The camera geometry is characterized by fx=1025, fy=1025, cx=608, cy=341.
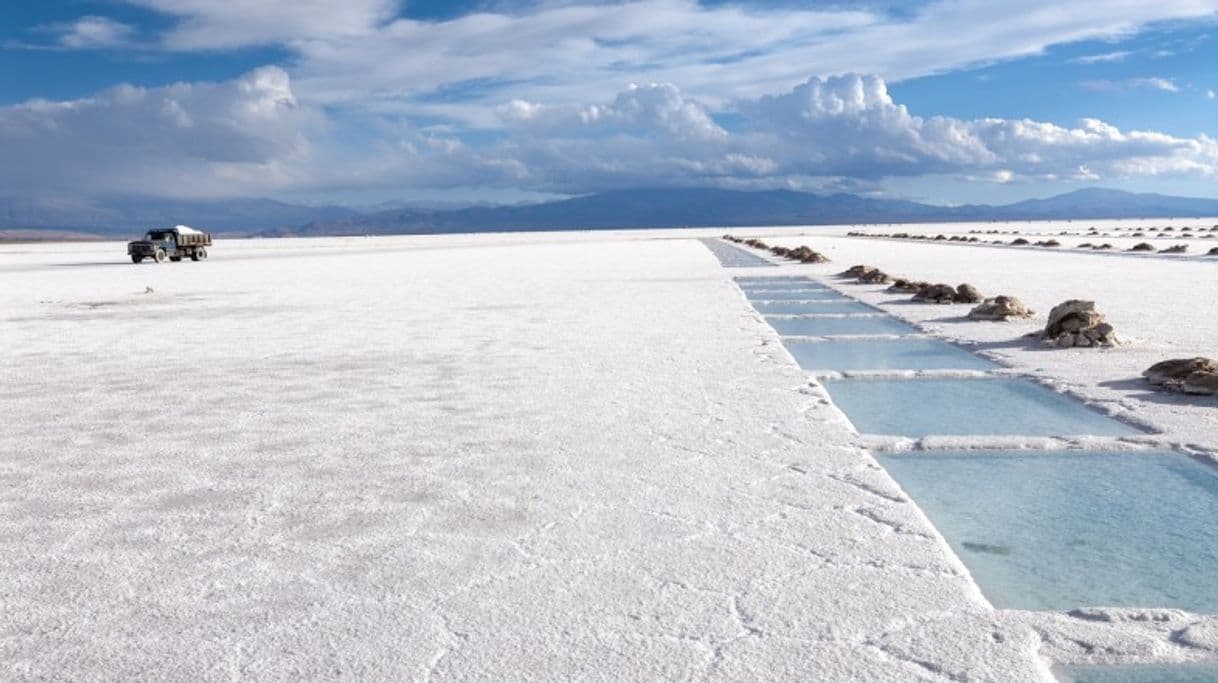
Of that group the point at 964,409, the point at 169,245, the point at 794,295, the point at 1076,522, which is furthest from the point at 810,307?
the point at 169,245

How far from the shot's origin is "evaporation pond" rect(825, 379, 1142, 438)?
6.14 m

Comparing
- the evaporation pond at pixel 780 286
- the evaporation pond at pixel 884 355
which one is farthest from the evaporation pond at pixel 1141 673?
the evaporation pond at pixel 780 286

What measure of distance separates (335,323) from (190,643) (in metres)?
10.7

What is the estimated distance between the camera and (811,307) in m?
15.9

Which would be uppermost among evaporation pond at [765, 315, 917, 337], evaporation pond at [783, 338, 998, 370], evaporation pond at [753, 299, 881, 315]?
evaporation pond at [753, 299, 881, 315]

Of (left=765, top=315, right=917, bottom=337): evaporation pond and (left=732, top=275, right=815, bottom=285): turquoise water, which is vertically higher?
(left=732, top=275, right=815, bottom=285): turquoise water

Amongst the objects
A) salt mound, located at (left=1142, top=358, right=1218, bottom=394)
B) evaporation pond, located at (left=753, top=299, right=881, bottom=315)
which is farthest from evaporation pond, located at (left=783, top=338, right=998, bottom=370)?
evaporation pond, located at (left=753, top=299, right=881, bottom=315)

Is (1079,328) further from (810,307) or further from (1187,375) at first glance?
(810,307)

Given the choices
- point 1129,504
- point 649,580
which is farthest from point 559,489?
point 1129,504

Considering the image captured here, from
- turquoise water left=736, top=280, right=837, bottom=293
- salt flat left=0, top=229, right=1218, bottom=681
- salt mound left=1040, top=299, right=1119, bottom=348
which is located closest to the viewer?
salt flat left=0, top=229, right=1218, bottom=681

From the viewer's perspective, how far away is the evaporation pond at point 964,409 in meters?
6.14

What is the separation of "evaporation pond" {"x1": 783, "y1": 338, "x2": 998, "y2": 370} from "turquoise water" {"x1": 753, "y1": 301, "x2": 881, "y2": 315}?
384cm

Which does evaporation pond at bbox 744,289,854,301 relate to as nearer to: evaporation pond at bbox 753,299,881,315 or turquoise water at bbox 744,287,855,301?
turquoise water at bbox 744,287,855,301

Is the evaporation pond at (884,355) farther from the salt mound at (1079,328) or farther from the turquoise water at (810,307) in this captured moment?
the turquoise water at (810,307)
